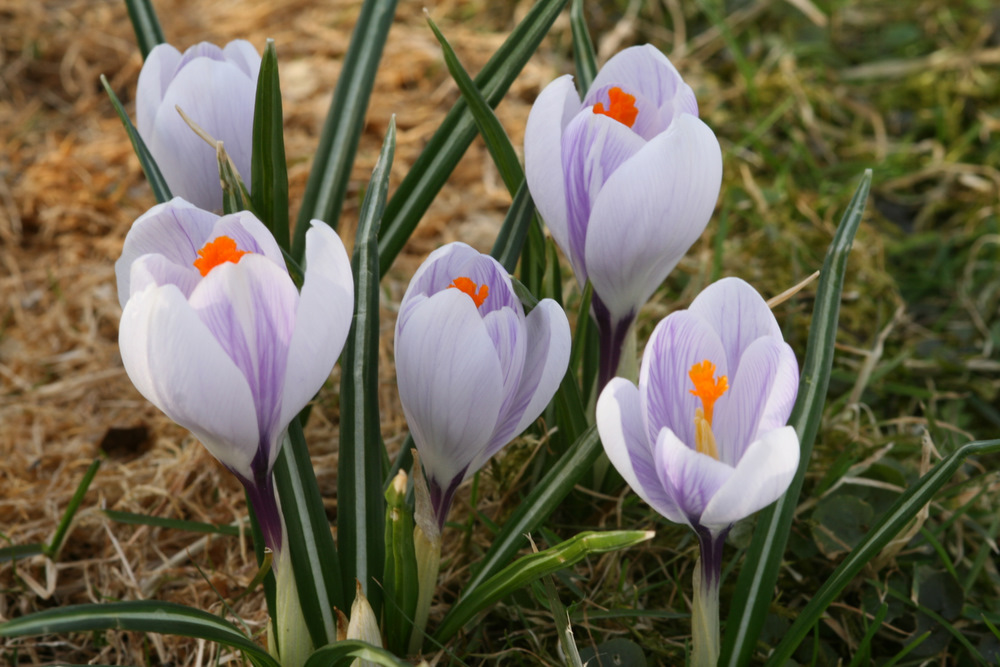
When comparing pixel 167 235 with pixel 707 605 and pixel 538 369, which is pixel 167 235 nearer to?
pixel 538 369

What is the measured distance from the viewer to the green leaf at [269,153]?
3.38 feet

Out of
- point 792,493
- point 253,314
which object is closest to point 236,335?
point 253,314

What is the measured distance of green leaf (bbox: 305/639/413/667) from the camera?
783 millimetres

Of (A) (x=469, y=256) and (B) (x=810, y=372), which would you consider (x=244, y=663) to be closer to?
(A) (x=469, y=256)

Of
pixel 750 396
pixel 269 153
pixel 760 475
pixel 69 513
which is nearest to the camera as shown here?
pixel 760 475

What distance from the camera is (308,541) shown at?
0.95m

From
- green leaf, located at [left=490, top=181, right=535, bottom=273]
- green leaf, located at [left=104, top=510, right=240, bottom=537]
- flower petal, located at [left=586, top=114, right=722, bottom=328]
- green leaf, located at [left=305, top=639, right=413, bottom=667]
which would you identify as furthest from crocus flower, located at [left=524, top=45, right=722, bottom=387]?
green leaf, located at [left=104, top=510, right=240, bottom=537]

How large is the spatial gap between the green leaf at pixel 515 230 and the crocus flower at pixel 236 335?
0.37 metres

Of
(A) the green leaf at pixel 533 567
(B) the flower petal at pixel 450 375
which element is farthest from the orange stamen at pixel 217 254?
(A) the green leaf at pixel 533 567

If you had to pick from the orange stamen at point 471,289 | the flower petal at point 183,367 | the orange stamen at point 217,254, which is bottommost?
the orange stamen at point 471,289

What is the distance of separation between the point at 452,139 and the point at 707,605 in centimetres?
69

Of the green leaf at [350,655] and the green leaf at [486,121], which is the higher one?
the green leaf at [486,121]

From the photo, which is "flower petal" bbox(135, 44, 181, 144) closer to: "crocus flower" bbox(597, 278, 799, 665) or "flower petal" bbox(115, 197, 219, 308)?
"flower petal" bbox(115, 197, 219, 308)

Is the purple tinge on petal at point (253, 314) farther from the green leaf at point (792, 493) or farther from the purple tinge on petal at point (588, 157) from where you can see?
the green leaf at point (792, 493)
